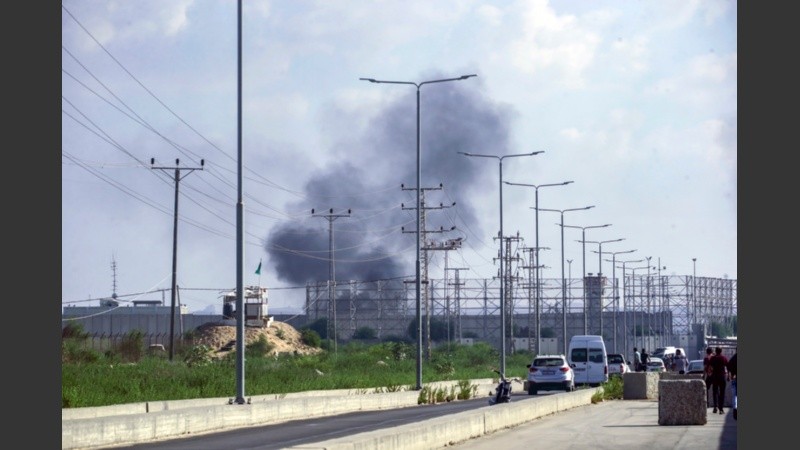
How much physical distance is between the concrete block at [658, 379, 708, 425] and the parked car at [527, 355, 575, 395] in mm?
27821

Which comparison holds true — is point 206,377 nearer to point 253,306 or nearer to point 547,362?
point 547,362

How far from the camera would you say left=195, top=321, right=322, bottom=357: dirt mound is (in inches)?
4082

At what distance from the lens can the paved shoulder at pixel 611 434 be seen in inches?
971

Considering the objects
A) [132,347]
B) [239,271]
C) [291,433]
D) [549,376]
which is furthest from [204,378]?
[132,347]

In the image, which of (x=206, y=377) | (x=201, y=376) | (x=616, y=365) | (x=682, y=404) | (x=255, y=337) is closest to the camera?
(x=682, y=404)

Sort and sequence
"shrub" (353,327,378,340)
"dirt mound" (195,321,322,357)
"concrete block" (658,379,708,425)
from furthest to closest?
"shrub" (353,327,378,340), "dirt mound" (195,321,322,357), "concrete block" (658,379,708,425)

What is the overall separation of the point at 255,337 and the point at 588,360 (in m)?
43.7

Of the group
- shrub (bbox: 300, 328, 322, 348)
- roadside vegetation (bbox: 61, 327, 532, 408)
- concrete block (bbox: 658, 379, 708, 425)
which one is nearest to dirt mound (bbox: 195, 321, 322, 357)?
shrub (bbox: 300, 328, 322, 348)

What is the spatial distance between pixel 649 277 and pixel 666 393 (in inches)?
5217

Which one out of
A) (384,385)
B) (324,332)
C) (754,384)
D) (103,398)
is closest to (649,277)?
(324,332)

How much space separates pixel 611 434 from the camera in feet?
90.9

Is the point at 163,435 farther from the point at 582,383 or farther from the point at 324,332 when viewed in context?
the point at 324,332

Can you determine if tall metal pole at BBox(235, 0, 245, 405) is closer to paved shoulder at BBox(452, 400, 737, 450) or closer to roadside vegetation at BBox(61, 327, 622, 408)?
roadside vegetation at BBox(61, 327, 622, 408)

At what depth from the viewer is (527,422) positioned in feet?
107
